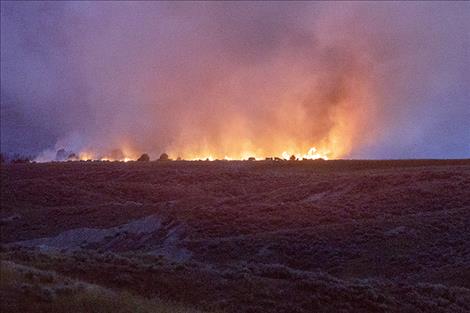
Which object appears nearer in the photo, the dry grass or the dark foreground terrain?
the dry grass

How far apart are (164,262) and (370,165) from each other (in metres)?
58.1

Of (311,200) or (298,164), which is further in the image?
(298,164)

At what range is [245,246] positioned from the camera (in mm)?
33094

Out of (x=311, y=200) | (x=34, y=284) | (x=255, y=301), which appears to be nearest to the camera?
(x=34, y=284)

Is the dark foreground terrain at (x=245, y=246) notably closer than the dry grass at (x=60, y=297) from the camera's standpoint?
No

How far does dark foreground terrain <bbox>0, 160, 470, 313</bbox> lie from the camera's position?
57.7 feet

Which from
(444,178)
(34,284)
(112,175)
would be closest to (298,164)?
(112,175)

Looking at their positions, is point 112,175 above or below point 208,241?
above

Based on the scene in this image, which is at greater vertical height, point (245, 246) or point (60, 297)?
point (245, 246)

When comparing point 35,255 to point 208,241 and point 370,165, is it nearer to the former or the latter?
point 208,241

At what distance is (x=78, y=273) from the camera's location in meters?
19.5

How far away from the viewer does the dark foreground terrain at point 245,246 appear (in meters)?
17.6

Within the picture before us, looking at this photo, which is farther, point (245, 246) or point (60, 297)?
point (245, 246)

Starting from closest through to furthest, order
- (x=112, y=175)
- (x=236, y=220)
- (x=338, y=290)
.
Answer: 1. (x=338, y=290)
2. (x=236, y=220)
3. (x=112, y=175)
